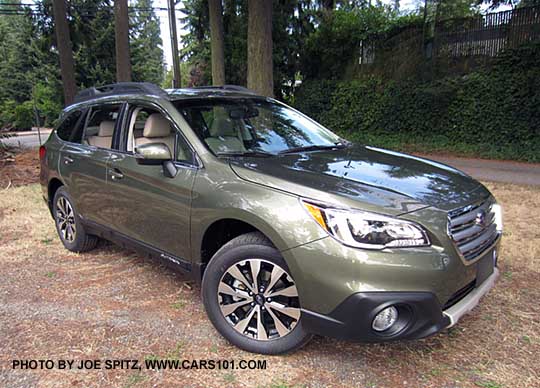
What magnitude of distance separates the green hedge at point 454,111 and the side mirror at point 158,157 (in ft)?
33.8

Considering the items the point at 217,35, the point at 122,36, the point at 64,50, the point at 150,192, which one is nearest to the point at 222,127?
the point at 150,192

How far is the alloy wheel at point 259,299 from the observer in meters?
2.61

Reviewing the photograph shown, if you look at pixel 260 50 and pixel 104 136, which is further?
pixel 260 50

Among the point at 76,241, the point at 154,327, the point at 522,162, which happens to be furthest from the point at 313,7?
the point at 154,327

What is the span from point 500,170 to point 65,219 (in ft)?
29.3

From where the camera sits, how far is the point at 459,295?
252 centimetres

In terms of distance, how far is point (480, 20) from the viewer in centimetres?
1194

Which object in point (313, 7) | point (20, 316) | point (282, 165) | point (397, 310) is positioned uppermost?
point (313, 7)

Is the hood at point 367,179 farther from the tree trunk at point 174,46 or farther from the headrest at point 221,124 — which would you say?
the tree trunk at point 174,46

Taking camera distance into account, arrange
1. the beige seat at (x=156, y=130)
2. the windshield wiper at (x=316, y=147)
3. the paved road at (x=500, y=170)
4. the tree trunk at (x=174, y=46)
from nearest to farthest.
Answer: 1. the windshield wiper at (x=316, y=147)
2. the beige seat at (x=156, y=130)
3. the paved road at (x=500, y=170)
4. the tree trunk at (x=174, y=46)

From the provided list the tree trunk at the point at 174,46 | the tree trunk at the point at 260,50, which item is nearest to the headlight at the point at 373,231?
the tree trunk at the point at 260,50

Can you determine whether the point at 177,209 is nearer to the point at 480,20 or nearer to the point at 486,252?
the point at 486,252

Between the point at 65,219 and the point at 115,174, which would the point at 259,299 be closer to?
the point at 115,174

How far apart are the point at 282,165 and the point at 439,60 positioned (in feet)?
38.0
